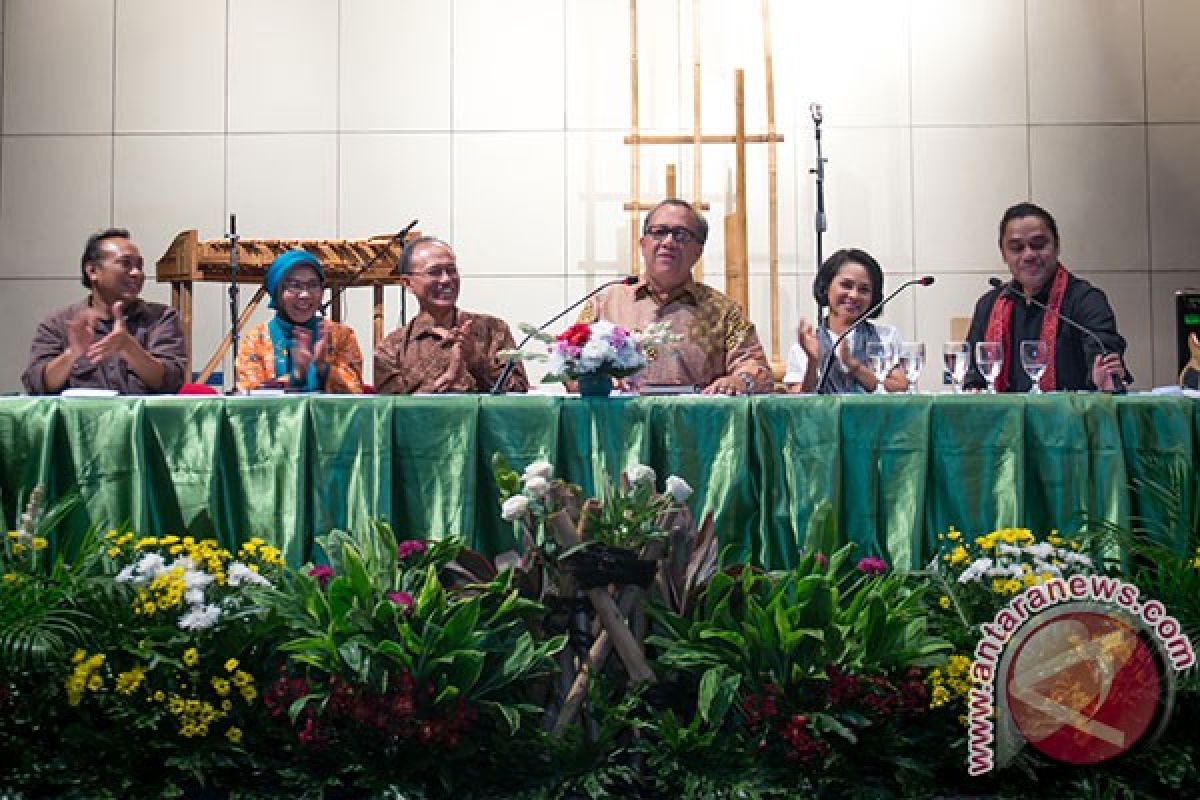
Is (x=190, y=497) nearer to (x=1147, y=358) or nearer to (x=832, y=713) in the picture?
(x=832, y=713)

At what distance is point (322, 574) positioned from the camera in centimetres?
325

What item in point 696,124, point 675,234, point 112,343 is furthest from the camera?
point 696,124

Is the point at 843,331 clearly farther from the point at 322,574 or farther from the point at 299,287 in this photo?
the point at 322,574

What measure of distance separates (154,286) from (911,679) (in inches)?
200

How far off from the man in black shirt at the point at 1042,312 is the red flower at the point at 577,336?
4.60 ft

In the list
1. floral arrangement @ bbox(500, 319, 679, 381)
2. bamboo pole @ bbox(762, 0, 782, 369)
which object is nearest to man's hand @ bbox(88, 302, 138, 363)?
floral arrangement @ bbox(500, 319, 679, 381)

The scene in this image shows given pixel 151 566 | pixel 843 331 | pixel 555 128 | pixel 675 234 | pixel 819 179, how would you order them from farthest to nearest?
pixel 555 128, pixel 819 179, pixel 843 331, pixel 675 234, pixel 151 566

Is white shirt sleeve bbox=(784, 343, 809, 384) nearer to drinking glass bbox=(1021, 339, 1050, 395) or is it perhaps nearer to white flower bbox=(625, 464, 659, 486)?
drinking glass bbox=(1021, 339, 1050, 395)

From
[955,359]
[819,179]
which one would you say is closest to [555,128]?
[819,179]

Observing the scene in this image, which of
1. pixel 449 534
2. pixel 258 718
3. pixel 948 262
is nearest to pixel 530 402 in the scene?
pixel 449 534

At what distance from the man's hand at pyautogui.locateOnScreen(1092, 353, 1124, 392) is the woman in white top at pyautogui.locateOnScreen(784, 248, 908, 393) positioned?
→ 557 mm

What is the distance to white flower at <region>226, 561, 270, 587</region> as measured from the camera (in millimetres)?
3170

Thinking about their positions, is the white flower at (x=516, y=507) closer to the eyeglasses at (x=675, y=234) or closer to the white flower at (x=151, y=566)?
the white flower at (x=151, y=566)

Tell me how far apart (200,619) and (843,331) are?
245 centimetres
